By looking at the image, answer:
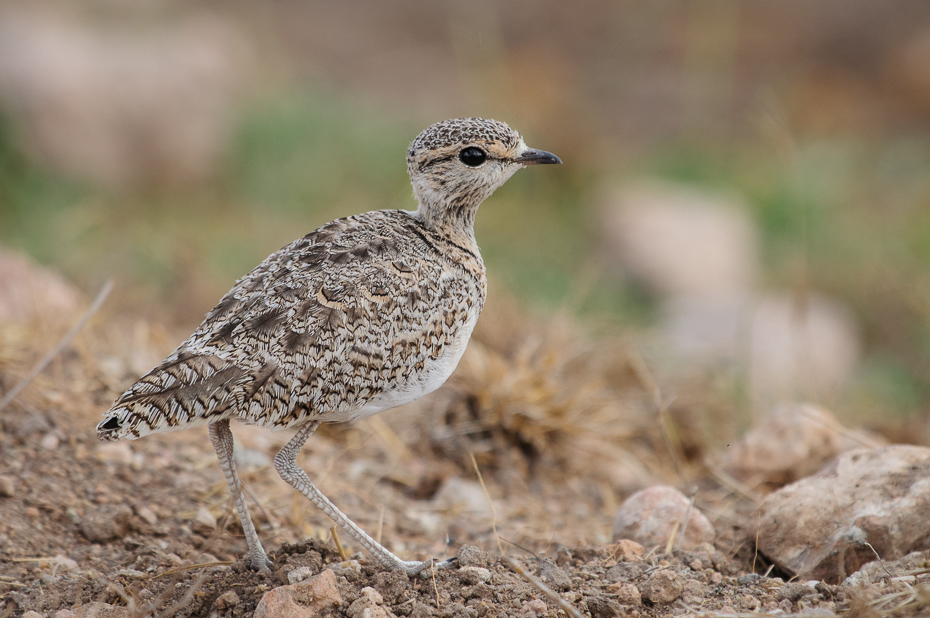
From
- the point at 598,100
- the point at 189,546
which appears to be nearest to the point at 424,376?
the point at 189,546

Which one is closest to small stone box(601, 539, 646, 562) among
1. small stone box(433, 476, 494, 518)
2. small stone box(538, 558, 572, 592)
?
small stone box(538, 558, 572, 592)

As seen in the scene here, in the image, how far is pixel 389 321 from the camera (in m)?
3.78

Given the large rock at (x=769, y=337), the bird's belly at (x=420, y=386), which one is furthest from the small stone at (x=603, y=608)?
the large rock at (x=769, y=337)

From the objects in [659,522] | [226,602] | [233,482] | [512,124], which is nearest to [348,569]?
[226,602]

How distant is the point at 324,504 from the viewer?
3.81m

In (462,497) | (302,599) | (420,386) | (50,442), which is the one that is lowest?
(462,497)

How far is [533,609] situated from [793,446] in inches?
90.2

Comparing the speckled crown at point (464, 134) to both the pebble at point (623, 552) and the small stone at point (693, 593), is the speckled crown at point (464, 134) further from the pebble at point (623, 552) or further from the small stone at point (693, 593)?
the small stone at point (693, 593)

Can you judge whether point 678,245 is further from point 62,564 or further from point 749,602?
point 62,564

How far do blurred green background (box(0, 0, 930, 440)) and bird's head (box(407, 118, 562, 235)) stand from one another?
2.82 metres

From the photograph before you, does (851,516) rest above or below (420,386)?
below

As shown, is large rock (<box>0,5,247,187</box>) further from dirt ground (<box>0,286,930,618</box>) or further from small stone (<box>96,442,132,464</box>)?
small stone (<box>96,442,132,464</box>)

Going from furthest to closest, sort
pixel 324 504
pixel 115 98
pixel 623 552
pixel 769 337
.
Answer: pixel 115 98, pixel 769 337, pixel 623 552, pixel 324 504

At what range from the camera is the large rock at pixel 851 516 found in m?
3.75
